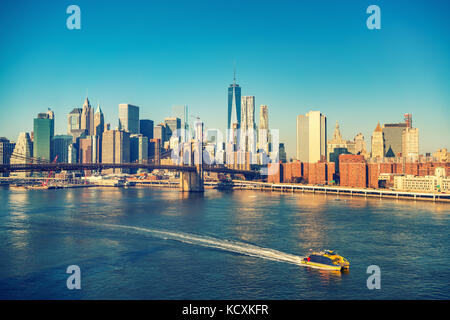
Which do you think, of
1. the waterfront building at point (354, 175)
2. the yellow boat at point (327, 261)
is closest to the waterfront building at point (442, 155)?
the waterfront building at point (354, 175)

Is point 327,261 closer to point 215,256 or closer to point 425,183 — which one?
point 215,256

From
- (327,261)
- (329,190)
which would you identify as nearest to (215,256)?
(327,261)

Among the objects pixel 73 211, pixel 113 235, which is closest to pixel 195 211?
pixel 73 211

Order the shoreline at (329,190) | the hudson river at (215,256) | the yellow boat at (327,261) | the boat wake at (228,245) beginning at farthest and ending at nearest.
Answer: the shoreline at (329,190) → the boat wake at (228,245) → the yellow boat at (327,261) → the hudson river at (215,256)

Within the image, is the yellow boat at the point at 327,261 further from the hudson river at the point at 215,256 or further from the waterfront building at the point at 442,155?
the waterfront building at the point at 442,155

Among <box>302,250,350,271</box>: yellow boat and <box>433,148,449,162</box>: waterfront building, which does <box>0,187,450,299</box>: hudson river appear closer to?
<box>302,250,350,271</box>: yellow boat
